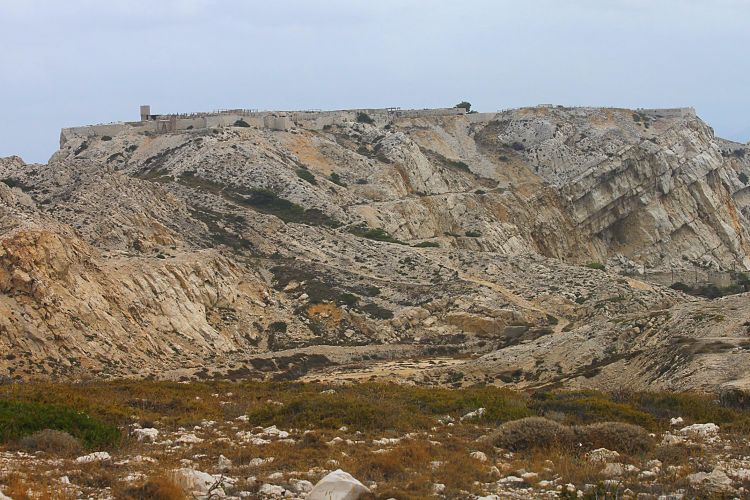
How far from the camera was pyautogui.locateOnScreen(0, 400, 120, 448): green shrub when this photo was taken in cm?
1703

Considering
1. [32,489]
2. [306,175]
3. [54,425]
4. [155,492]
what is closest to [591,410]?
[54,425]

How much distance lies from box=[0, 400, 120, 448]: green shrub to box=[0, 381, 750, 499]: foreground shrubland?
0.03 metres

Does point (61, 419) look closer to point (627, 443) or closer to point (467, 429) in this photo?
point (467, 429)

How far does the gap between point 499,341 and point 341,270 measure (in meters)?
12.7

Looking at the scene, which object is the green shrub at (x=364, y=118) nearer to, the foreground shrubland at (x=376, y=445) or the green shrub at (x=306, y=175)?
the green shrub at (x=306, y=175)

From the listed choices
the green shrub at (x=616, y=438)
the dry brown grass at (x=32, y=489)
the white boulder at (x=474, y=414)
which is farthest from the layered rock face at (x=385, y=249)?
the dry brown grass at (x=32, y=489)

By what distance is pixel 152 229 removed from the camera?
5628cm

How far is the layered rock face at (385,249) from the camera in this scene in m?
37.8

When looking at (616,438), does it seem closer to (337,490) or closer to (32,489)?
(337,490)

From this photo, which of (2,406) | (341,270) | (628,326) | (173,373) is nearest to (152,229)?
(341,270)

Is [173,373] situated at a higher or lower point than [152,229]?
lower

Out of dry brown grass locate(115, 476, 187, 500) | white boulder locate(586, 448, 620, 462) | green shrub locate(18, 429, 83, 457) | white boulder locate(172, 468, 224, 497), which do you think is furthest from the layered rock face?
dry brown grass locate(115, 476, 187, 500)

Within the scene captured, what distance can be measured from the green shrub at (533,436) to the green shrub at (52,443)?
278 inches

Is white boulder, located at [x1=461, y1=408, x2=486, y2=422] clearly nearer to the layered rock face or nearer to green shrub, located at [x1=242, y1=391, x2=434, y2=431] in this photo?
green shrub, located at [x1=242, y1=391, x2=434, y2=431]
